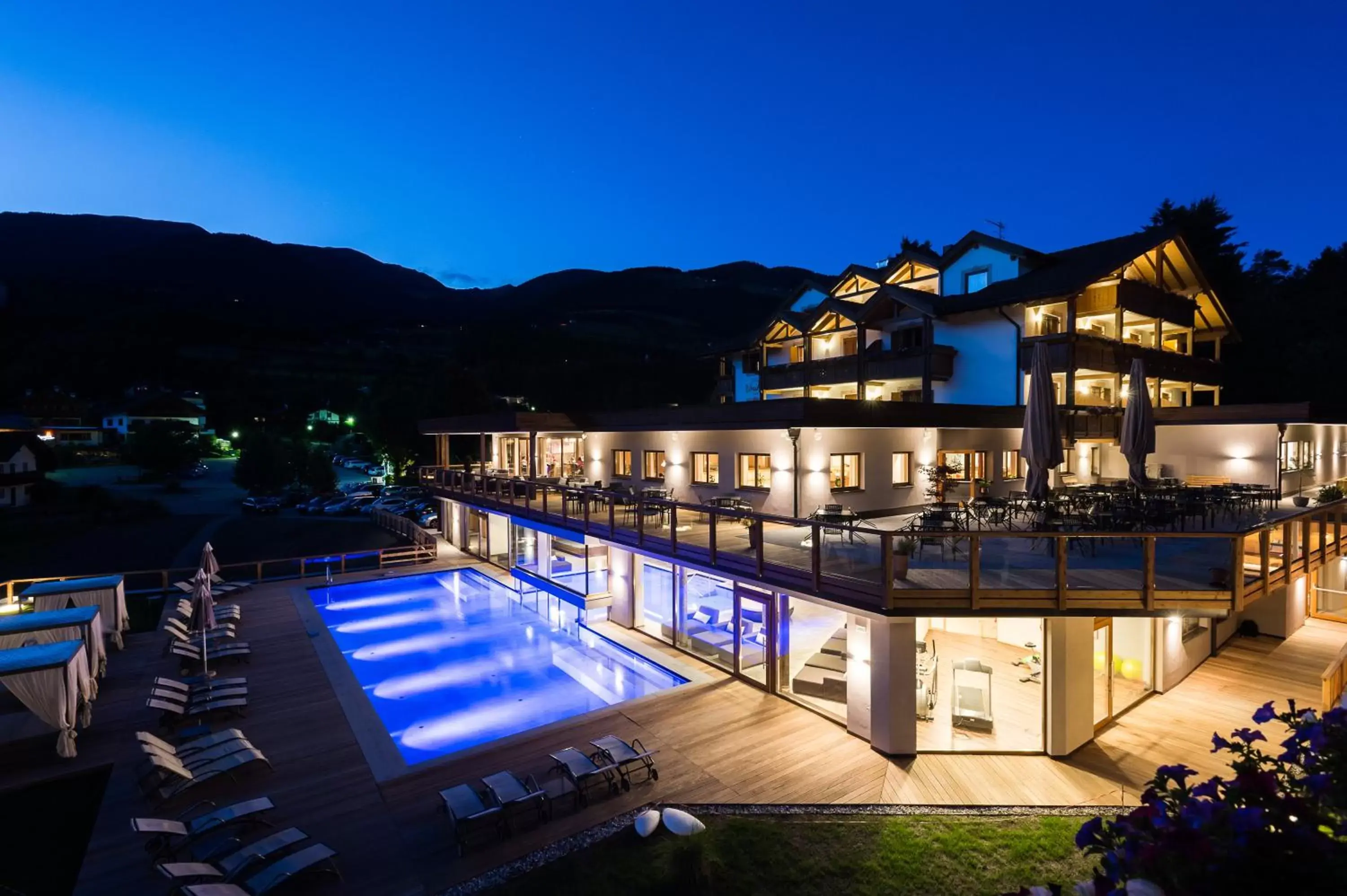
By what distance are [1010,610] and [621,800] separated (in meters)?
5.95

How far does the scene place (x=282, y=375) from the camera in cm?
11356

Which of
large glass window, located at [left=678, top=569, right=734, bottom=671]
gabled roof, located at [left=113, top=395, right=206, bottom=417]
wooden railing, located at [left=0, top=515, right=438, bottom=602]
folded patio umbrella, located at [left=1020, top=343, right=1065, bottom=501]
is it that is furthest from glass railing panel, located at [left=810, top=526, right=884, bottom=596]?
gabled roof, located at [left=113, top=395, right=206, bottom=417]

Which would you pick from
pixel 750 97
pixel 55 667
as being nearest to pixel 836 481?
pixel 55 667

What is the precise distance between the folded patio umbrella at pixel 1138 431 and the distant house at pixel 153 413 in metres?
99.4

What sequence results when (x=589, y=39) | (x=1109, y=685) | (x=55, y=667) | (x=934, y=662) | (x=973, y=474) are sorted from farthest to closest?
(x=589, y=39) → (x=973, y=474) → (x=934, y=662) → (x=1109, y=685) → (x=55, y=667)

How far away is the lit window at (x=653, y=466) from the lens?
67.9ft

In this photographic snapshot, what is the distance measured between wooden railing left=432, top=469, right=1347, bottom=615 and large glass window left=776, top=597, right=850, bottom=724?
107cm

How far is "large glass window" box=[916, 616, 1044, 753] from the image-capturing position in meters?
9.77

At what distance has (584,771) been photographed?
8547mm

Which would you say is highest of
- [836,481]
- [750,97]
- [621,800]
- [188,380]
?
[750,97]

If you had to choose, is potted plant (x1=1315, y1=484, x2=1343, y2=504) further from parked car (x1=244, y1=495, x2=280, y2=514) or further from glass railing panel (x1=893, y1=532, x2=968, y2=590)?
parked car (x1=244, y1=495, x2=280, y2=514)

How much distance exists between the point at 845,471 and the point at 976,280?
1421 centimetres

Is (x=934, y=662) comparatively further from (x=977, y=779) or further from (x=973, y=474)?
(x=973, y=474)

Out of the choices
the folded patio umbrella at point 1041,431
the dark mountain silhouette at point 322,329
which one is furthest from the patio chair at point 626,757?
the dark mountain silhouette at point 322,329
